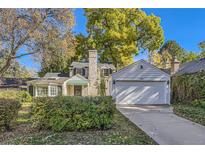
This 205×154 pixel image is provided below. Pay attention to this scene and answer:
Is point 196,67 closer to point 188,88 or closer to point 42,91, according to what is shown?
point 188,88

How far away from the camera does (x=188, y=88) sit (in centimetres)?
1716

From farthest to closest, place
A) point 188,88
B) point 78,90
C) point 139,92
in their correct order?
point 78,90 < point 139,92 < point 188,88

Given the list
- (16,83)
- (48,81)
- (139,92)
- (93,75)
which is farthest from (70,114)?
(16,83)

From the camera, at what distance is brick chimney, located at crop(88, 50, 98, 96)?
864 inches

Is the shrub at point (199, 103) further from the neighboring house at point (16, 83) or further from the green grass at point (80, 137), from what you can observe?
the neighboring house at point (16, 83)

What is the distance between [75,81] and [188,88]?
1077 cm

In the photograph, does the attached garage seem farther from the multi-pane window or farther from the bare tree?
the multi-pane window

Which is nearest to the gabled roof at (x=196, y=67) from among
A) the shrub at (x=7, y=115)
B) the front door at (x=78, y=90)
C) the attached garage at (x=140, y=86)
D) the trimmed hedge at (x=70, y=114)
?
the attached garage at (x=140, y=86)

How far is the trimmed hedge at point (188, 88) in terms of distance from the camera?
50.9 feet

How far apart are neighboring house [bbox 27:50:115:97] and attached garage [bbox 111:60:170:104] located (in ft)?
15.7

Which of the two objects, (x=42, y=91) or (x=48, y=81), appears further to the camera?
(x=42, y=91)

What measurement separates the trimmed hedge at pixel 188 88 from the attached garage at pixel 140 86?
4.10 feet

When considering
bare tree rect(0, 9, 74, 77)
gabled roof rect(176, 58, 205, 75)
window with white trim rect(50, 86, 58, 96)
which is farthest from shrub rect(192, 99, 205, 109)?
window with white trim rect(50, 86, 58, 96)
